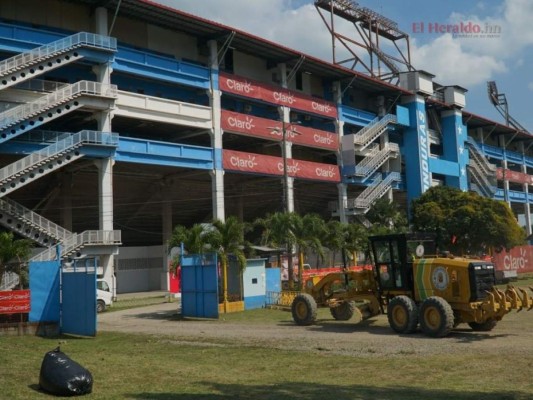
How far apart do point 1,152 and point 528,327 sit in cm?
3031

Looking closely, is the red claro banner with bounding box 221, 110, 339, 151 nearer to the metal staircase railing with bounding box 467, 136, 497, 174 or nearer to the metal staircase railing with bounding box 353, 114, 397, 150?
the metal staircase railing with bounding box 353, 114, 397, 150

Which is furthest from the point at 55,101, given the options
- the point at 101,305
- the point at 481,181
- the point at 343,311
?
the point at 481,181

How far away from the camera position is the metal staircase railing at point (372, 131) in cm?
6031

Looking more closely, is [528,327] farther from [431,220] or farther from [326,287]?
[431,220]

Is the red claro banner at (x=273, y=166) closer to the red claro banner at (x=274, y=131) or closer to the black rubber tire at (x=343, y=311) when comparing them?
the red claro banner at (x=274, y=131)

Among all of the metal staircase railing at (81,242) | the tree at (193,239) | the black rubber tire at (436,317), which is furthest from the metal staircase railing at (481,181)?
the black rubber tire at (436,317)

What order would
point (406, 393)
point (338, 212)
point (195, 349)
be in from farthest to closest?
1. point (338, 212)
2. point (195, 349)
3. point (406, 393)

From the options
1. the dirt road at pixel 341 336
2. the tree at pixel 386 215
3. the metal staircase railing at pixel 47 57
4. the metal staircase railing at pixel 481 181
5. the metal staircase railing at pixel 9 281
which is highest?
the metal staircase railing at pixel 47 57

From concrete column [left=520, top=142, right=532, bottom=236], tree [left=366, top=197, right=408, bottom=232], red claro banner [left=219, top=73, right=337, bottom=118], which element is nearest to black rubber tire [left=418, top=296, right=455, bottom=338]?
red claro banner [left=219, top=73, right=337, bottom=118]

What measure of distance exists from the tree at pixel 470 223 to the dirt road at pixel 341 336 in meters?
25.7

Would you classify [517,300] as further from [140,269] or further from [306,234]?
[140,269]

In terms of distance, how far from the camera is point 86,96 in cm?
3903

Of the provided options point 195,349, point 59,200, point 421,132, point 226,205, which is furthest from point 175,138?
point 195,349

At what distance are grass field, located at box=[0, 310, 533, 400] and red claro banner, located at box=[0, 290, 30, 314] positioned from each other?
3.06 meters
